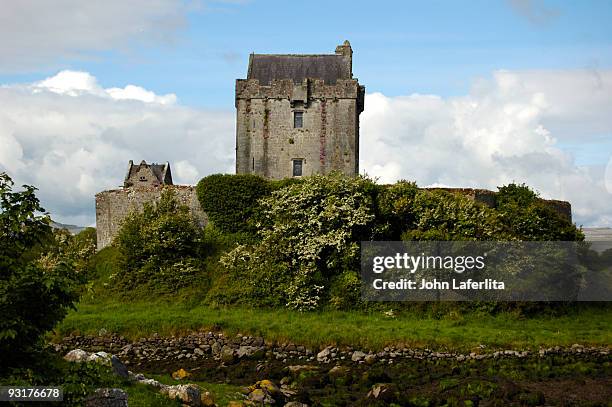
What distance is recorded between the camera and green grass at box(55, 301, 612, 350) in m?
30.5

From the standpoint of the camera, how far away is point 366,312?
118ft

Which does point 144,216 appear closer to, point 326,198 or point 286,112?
point 326,198

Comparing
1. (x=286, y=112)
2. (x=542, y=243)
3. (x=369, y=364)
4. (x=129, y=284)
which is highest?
(x=286, y=112)

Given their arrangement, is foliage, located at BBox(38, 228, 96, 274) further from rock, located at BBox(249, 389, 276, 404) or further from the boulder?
rock, located at BBox(249, 389, 276, 404)

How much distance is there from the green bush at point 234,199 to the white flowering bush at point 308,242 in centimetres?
157

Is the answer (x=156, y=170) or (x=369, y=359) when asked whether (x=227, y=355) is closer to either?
(x=369, y=359)

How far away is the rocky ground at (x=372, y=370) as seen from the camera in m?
23.2

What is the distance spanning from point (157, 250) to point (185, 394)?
21.4 metres

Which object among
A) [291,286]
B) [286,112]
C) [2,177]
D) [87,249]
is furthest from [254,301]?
[2,177]

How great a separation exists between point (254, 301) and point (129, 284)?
24.2ft

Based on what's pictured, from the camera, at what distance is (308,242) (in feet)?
127

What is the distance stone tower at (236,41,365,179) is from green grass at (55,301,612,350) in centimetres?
1731

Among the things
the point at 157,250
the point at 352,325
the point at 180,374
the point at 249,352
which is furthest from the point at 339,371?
the point at 157,250

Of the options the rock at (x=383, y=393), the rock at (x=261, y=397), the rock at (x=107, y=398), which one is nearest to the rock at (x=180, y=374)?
the rock at (x=261, y=397)
